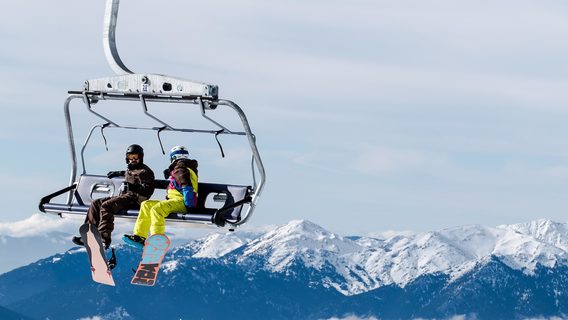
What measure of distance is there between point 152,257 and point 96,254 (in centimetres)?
99

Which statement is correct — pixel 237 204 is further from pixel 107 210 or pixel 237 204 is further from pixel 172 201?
pixel 107 210

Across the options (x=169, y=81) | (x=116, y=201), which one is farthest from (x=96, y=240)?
(x=169, y=81)

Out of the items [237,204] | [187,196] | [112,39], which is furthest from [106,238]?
[112,39]

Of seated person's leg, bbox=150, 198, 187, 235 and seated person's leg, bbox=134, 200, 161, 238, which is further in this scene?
seated person's leg, bbox=134, 200, 161, 238

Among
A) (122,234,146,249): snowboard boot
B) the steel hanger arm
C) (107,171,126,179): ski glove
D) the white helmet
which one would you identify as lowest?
(122,234,146,249): snowboard boot

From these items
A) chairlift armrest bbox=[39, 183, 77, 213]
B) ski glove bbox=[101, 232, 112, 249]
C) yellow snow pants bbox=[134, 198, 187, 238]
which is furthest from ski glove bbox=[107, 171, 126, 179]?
ski glove bbox=[101, 232, 112, 249]

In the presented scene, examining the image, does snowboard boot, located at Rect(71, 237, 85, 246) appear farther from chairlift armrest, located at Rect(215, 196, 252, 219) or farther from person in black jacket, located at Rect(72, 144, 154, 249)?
chairlift armrest, located at Rect(215, 196, 252, 219)

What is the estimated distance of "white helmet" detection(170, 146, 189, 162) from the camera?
2069 cm

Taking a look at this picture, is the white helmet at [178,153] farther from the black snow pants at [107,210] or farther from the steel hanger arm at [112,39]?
the steel hanger arm at [112,39]

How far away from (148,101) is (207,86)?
1.05 meters

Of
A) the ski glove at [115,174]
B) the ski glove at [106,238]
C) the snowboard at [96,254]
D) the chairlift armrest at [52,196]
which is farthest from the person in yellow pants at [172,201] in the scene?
the chairlift armrest at [52,196]

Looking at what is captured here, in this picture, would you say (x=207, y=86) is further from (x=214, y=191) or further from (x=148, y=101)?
(x=214, y=191)

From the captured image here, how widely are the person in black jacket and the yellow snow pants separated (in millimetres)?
358

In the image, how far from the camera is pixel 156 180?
70.9 feet
